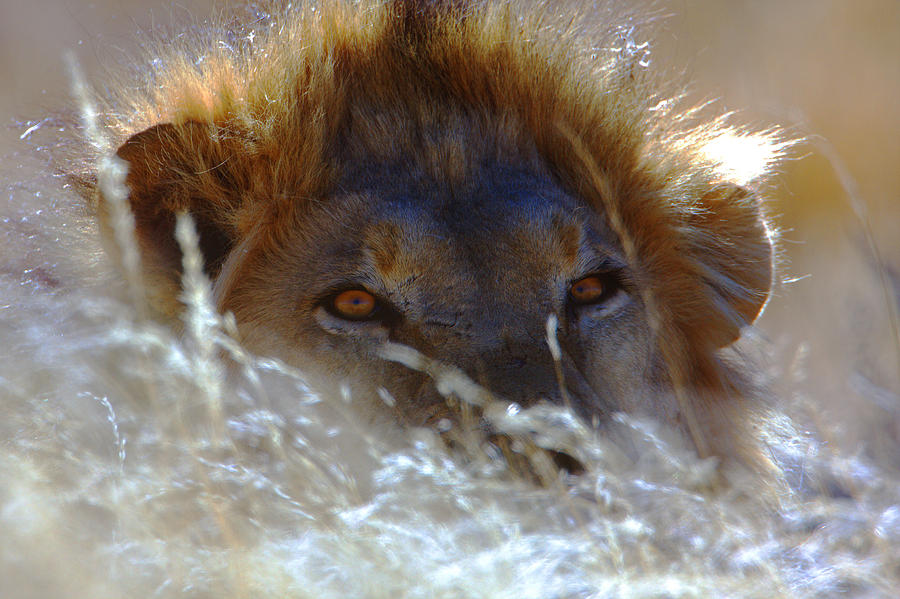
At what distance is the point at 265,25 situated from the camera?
3.29 metres

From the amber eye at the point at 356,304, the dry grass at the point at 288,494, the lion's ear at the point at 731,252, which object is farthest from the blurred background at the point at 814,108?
the amber eye at the point at 356,304

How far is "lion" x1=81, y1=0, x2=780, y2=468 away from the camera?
2.82 metres

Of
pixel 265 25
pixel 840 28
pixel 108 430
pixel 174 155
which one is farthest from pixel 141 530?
pixel 840 28

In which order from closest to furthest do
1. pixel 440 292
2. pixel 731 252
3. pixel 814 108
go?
pixel 440 292 → pixel 731 252 → pixel 814 108

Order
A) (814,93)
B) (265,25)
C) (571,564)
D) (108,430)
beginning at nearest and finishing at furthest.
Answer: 1. (571,564)
2. (108,430)
3. (265,25)
4. (814,93)

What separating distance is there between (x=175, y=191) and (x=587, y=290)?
122 centimetres

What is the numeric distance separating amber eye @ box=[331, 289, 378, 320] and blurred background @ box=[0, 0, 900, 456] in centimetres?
166

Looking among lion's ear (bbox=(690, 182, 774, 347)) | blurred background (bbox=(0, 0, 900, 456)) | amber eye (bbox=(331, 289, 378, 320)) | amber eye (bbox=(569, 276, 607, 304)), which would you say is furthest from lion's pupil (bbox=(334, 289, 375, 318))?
blurred background (bbox=(0, 0, 900, 456))

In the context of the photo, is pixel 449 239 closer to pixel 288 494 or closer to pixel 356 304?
pixel 356 304

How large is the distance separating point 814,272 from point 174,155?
5244mm

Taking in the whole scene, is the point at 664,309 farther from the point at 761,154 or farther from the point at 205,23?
the point at 205,23

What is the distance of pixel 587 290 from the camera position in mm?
3029

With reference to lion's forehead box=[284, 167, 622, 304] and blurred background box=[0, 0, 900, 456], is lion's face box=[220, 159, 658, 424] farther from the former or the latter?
blurred background box=[0, 0, 900, 456]

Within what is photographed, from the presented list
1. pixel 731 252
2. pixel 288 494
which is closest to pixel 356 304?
pixel 288 494
